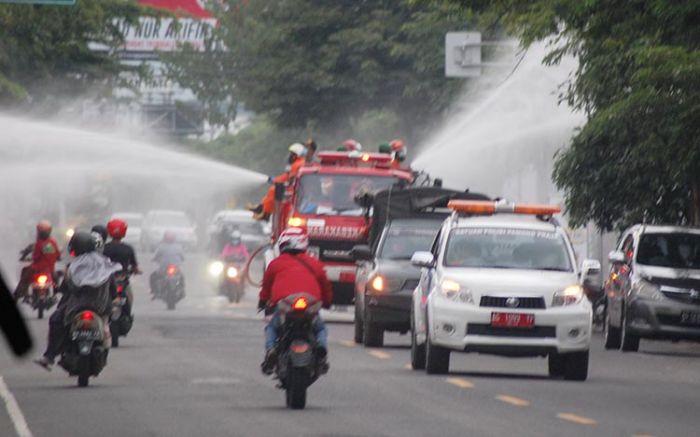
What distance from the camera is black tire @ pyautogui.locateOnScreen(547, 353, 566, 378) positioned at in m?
22.9

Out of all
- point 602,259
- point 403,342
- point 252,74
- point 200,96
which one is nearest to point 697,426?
point 403,342

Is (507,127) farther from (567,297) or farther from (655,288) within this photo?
(567,297)

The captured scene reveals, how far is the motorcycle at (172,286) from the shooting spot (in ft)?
136

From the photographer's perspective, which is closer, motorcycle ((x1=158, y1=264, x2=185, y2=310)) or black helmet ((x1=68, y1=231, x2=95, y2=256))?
black helmet ((x1=68, y1=231, x2=95, y2=256))

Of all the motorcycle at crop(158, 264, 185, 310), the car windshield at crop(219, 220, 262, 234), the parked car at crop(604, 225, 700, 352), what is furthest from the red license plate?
the car windshield at crop(219, 220, 262, 234)

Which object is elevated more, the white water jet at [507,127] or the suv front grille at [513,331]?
the white water jet at [507,127]

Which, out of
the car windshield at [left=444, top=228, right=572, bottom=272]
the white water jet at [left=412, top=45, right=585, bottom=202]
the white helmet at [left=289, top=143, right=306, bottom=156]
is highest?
the white water jet at [left=412, top=45, right=585, bottom=202]

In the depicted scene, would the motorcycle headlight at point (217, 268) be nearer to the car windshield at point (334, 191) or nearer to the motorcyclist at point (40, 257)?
the motorcyclist at point (40, 257)

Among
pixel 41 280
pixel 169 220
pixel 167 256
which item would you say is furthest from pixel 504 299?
pixel 169 220

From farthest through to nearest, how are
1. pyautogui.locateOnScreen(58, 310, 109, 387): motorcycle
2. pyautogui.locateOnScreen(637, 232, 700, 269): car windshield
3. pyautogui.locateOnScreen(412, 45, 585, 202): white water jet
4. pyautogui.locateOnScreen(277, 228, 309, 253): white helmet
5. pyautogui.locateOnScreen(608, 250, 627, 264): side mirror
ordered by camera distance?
pyautogui.locateOnScreen(412, 45, 585, 202): white water jet, pyautogui.locateOnScreen(637, 232, 700, 269): car windshield, pyautogui.locateOnScreen(608, 250, 627, 264): side mirror, pyautogui.locateOnScreen(58, 310, 109, 387): motorcycle, pyautogui.locateOnScreen(277, 228, 309, 253): white helmet

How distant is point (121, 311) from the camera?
88.5 feet

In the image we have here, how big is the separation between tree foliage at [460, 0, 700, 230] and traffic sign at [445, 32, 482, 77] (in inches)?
172

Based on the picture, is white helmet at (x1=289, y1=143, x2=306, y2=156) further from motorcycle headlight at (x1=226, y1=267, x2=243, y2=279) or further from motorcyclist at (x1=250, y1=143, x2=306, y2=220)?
motorcycle headlight at (x1=226, y1=267, x2=243, y2=279)

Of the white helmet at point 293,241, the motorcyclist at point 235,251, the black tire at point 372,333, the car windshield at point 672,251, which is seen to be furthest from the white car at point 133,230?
the white helmet at point 293,241
